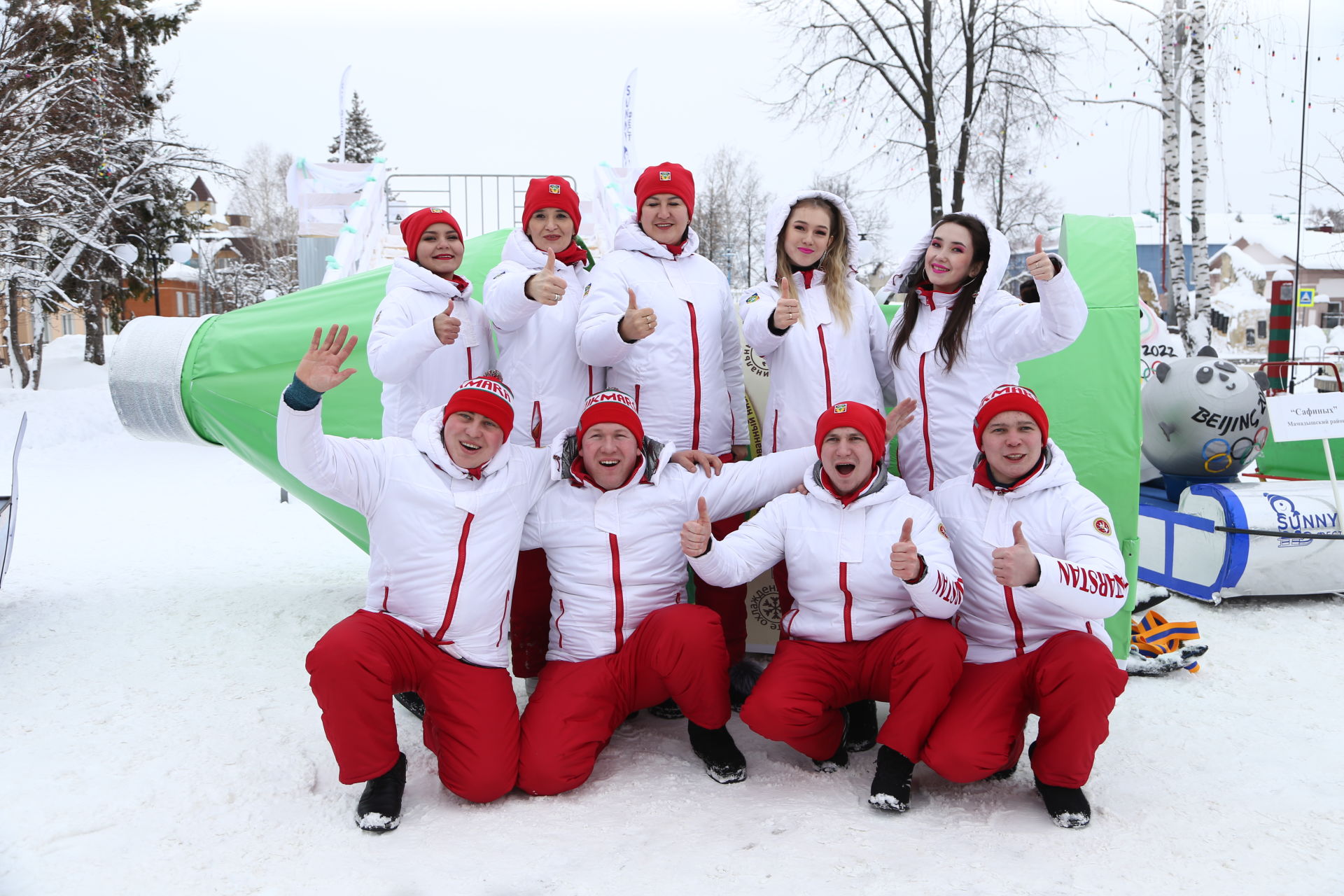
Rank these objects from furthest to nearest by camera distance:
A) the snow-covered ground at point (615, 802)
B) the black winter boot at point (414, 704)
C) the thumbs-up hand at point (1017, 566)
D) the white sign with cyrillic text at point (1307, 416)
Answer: the white sign with cyrillic text at point (1307, 416) → the black winter boot at point (414, 704) → the thumbs-up hand at point (1017, 566) → the snow-covered ground at point (615, 802)

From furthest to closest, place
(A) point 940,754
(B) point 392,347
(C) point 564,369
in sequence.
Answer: (C) point 564,369 → (B) point 392,347 → (A) point 940,754

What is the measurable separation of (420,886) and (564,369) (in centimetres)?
160

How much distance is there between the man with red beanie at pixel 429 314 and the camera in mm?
3006

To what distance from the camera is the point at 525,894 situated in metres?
2.10

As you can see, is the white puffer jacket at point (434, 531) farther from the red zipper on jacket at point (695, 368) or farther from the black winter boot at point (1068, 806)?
the black winter boot at point (1068, 806)

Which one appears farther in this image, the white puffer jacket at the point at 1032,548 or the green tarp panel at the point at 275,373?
the green tarp panel at the point at 275,373

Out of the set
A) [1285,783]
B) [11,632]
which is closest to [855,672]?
[1285,783]

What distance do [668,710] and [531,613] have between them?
2.00 ft

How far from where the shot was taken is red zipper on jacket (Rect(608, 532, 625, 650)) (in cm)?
278

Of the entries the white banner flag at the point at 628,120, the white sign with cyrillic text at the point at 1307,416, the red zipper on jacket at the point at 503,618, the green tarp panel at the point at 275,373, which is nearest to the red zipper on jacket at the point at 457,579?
the red zipper on jacket at the point at 503,618

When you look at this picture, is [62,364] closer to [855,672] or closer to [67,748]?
[67,748]

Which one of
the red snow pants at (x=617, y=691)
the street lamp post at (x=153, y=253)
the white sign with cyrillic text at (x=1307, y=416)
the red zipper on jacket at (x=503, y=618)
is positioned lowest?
the red snow pants at (x=617, y=691)

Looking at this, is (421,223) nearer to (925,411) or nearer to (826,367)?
(826,367)

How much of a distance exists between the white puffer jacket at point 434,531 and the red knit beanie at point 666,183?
3.40 feet
